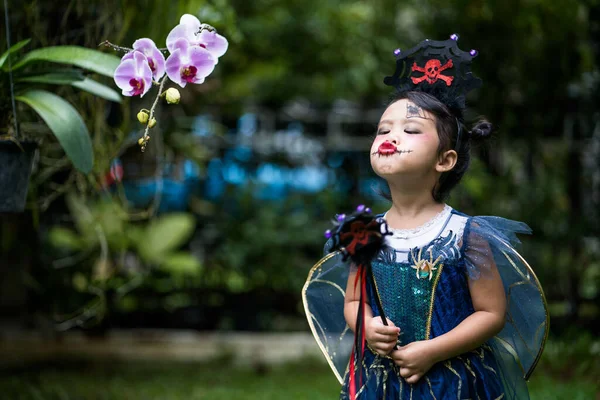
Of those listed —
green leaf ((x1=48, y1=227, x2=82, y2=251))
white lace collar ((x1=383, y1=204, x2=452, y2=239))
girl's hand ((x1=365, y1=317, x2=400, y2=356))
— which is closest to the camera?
girl's hand ((x1=365, y1=317, x2=400, y2=356))

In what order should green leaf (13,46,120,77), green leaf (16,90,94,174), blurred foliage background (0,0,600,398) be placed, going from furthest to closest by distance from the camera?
blurred foliage background (0,0,600,398) → green leaf (13,46,120,77) → green leaf (16,90,94,174)

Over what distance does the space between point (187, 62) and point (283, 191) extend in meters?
3.70

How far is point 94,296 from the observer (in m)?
4.60

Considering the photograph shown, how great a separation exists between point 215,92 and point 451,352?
→ 3938 millimetres

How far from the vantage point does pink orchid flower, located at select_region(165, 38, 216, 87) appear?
1782 millimetres

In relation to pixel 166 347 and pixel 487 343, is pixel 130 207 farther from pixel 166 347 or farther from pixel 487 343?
pixel 487 343

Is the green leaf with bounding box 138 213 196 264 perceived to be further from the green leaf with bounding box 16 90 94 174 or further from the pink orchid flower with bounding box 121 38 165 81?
Answer: the pink orchid flower with bounding box 121 38 165 81

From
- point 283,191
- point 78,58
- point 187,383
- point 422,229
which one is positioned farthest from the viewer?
point 283,191

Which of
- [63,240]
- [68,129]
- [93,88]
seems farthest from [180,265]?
[68,129]

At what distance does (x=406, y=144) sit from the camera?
5.90 ft

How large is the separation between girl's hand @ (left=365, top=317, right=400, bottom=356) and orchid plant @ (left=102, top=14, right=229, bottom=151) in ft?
2.26

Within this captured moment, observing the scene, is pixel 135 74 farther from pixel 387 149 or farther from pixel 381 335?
pixel 381 335

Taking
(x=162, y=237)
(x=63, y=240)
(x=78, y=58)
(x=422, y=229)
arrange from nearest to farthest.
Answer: (x=422, y=229) → (x=78, y=58) → (x=63, y=240) → (x=162, y=237)

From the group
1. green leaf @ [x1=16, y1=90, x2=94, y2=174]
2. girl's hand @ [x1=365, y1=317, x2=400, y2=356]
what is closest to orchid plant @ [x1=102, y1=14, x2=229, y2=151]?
green leaf @ [x1=16, y1=90, x2=94, y2=174]
